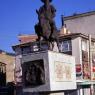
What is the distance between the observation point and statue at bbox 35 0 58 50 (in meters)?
15.3

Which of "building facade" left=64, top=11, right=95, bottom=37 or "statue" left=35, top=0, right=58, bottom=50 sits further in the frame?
"building facade" left=64, top=11, right=95, bottom=37

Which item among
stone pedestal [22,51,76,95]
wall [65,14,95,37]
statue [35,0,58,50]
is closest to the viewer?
stone pedestal [22,51,76,95]

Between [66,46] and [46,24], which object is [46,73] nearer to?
[46,24]

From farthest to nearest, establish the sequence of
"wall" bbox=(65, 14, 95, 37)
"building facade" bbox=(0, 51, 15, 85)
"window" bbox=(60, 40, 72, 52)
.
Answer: "building facade" bbox=(0, 51, 15, 85)
"wall" bbox=(65, 14, 95, 37)
"window" bbox=(60, 40, 72, 52)

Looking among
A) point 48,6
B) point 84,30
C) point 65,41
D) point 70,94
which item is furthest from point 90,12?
point 48,6

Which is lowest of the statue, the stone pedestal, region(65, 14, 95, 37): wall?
the stone pedestal

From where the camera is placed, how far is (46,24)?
50.5 ft

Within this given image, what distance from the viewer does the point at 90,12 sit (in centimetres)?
4888

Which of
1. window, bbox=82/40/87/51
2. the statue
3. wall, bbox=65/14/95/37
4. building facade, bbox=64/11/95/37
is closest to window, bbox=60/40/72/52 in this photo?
window, bbox=82/40/87/51

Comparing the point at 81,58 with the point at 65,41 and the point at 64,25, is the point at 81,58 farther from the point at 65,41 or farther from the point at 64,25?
the point at 64,25

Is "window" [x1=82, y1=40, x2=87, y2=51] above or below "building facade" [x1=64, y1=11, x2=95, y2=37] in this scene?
below

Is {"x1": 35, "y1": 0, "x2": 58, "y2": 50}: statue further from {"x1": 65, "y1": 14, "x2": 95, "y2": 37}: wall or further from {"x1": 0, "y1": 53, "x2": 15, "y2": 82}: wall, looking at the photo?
{"x1": 0, "y1": 53, "x2": 15, "y2": 82}: wall

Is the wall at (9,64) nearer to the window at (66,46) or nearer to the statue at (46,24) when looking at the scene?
the window at (66,46)

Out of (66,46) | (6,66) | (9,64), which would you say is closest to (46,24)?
(66,46)
